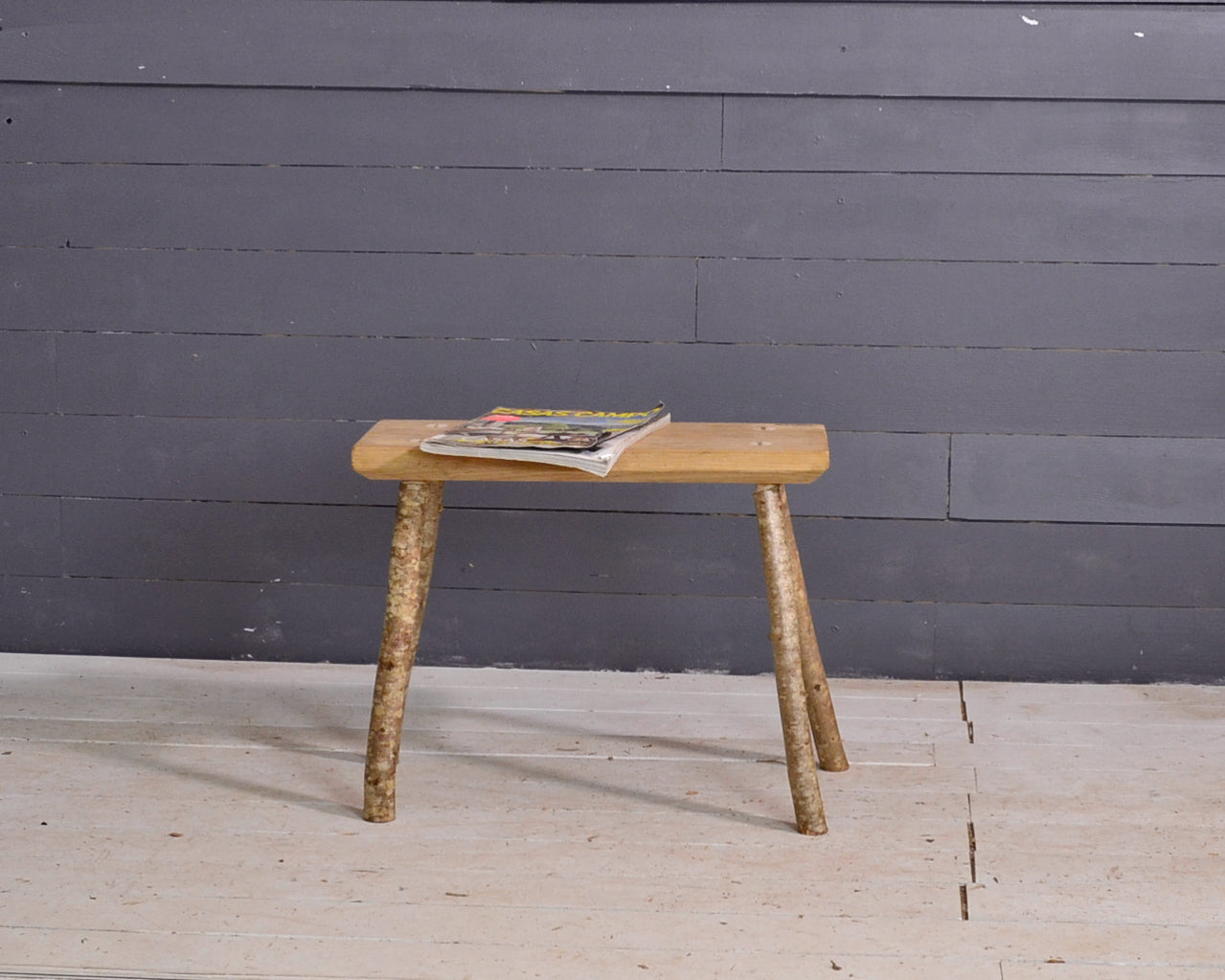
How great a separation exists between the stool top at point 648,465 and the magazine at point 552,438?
3 centimetres

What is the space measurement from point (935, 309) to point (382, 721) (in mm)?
1168

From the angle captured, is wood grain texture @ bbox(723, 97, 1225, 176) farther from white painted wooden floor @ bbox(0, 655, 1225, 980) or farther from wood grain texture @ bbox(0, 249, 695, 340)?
white painted wooden floor @ bbox(0, 655, 1225, 980)

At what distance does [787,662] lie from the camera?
182cm

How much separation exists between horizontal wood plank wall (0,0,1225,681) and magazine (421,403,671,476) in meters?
0.50

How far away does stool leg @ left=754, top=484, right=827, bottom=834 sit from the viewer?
5.92ft

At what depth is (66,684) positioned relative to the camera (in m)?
2.40

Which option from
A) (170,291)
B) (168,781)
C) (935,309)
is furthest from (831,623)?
(170,291)

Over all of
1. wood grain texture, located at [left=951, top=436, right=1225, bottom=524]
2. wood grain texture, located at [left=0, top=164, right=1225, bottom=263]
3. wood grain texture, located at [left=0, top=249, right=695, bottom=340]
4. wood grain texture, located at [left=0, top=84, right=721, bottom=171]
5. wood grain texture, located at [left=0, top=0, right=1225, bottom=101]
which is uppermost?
wood grain texture, located at [left=0, top=0, right=1225, bottom=101]

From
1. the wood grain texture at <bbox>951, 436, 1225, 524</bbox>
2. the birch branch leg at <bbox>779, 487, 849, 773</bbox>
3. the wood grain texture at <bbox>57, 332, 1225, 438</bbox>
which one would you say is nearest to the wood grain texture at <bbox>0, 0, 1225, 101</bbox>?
the wood grain texture at <bbox>57, 332, 1225, 438</bbox>

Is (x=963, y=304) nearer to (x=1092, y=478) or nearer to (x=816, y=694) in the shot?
(x=1092, y=478)

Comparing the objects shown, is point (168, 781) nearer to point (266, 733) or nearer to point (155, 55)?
point (266, 733)

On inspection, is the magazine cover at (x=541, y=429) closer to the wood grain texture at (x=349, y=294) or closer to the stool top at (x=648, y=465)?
the stool top at (x=648, y=465)

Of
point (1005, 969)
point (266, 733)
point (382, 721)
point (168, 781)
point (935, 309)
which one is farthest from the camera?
point (935, 309)

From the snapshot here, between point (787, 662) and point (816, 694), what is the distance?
7.6 inches
